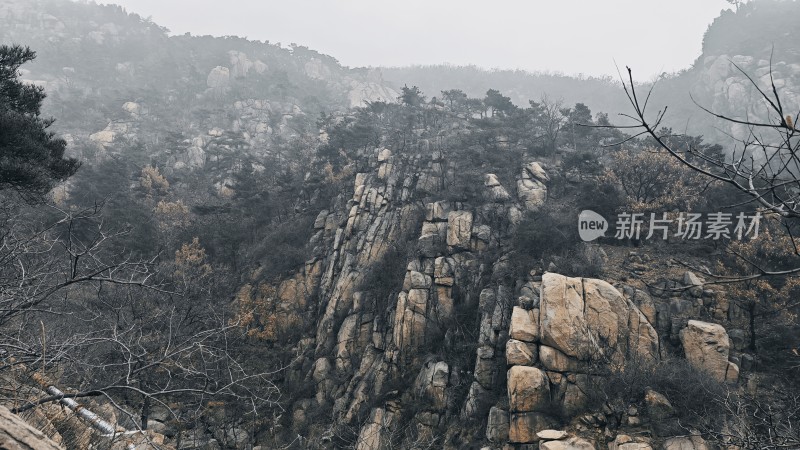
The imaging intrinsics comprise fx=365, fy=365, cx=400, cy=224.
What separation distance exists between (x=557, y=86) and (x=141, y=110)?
72.3 meters

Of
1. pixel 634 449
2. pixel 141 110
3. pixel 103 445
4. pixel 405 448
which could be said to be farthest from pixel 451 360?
pixel 141 110

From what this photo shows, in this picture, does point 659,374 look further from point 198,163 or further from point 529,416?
point 198,163

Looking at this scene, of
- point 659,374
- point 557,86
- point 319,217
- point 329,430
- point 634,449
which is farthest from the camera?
point 557,86

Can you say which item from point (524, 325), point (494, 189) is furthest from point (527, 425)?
point (494, 189)

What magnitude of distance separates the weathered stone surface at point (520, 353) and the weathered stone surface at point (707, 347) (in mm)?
5082

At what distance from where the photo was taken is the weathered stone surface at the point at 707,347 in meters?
11.9

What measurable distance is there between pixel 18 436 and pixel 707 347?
54.3ft

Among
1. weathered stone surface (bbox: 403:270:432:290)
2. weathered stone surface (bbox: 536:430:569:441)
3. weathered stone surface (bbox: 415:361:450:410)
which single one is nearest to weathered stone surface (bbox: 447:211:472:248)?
weathered stone surface (bbox: 403:270:432:290)

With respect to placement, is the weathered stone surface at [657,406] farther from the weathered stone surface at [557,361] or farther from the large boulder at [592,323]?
the weathered stone surface at [557,361]

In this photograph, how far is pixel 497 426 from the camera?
12.2 metres

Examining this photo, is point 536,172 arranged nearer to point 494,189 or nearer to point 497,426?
point 494,189

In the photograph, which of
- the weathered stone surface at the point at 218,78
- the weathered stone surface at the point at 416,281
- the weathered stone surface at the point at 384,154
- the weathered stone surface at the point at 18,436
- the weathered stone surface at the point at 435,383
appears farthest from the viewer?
the weathered stone surface at the point at 218,78

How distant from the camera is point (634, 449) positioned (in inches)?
389

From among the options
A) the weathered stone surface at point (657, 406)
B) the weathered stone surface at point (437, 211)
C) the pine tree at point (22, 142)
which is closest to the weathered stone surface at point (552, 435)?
the weathered stone surface at point (657, 406)
